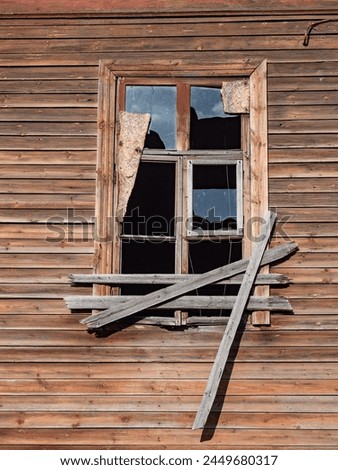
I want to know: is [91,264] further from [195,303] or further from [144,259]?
[195,303]

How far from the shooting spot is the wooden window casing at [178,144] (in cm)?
493

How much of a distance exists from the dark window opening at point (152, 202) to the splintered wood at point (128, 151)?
9cm

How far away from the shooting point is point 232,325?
466 centimetres

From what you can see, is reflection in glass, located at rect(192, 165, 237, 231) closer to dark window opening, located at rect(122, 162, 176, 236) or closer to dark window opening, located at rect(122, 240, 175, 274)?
dark window opening, located at rect(122, 162, 176, 236)

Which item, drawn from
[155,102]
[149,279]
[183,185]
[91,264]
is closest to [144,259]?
[149,279]

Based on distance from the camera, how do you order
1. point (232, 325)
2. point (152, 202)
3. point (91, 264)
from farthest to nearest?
point (152, 202) → point (91, 264) → point (232, 325)

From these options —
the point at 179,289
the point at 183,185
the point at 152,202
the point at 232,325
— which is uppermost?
the point at 183,185

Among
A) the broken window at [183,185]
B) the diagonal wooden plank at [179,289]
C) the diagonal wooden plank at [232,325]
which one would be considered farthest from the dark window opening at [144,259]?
the diagonal wooden plank at [232,325]

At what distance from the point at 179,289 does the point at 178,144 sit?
3.98 ft

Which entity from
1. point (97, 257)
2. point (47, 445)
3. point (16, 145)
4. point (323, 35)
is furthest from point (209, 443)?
point (323, 35)

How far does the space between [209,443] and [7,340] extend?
5.72 ft

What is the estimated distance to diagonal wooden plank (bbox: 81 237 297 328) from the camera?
4.71 meters

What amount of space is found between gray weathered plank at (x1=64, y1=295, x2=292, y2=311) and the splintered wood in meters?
0.67
